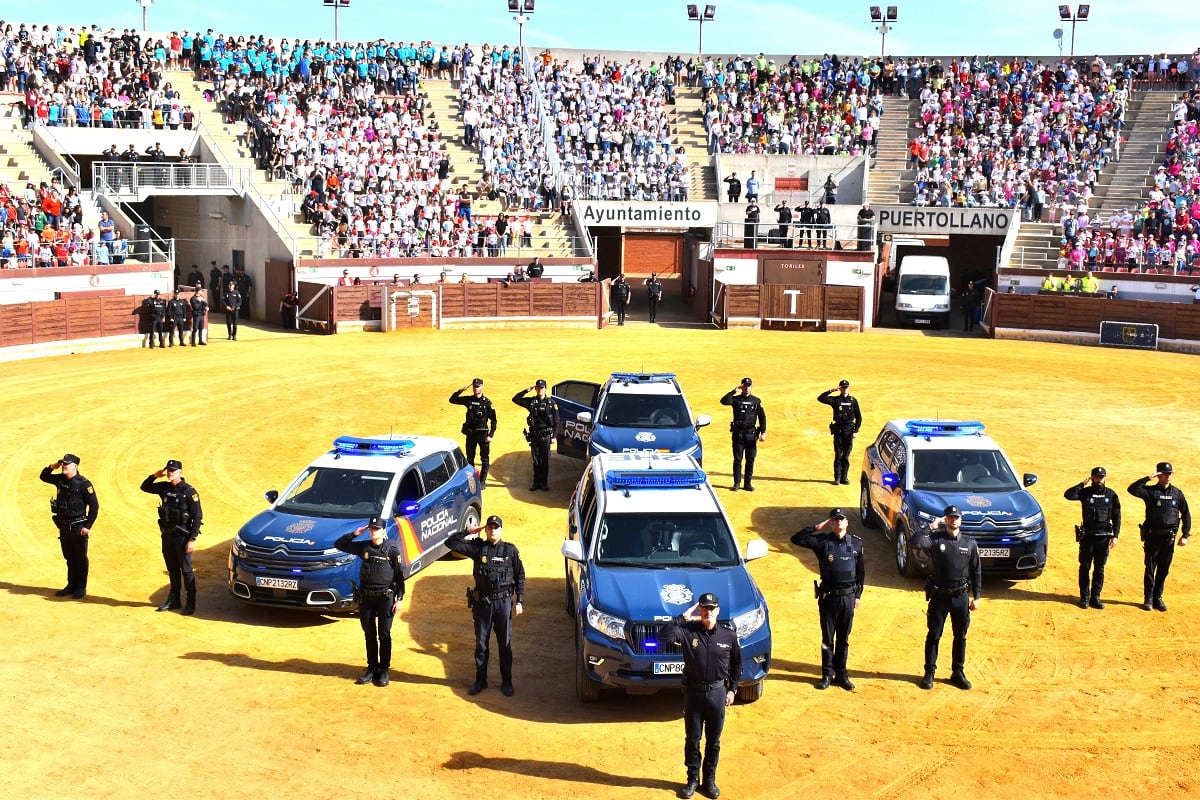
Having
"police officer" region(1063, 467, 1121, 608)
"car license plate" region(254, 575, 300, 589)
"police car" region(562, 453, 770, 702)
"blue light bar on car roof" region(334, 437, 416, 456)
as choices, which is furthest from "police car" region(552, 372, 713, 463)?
"car license plate" region(254, 575, 300, 589)

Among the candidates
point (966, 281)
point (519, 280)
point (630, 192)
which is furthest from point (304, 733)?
point (966, 281)

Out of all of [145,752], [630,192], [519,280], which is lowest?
[145,752]

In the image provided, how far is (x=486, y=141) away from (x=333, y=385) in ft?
76.5

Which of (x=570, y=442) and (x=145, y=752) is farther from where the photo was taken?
(x=570, y=442)

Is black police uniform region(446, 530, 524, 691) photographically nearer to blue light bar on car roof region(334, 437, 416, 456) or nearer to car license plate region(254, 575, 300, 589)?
car license plate region(254, 575, 300, 589)

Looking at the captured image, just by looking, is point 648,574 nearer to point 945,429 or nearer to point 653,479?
point 653,479

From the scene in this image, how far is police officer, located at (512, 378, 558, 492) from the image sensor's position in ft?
67.2

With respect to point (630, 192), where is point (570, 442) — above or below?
below

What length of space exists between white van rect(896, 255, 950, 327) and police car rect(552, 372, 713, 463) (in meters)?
25.3

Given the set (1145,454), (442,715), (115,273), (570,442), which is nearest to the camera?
(442,715)

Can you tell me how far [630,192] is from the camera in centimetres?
5059

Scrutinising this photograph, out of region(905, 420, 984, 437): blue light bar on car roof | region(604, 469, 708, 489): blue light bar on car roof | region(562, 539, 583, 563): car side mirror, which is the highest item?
region(905, 420, 984, 437): blue light bar on car roof

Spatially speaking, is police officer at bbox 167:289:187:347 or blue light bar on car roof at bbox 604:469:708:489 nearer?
blue light bar on car roof at bbox 604:469:708:489

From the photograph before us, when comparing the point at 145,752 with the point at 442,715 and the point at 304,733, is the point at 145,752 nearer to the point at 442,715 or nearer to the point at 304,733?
the point at 304,733
